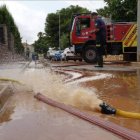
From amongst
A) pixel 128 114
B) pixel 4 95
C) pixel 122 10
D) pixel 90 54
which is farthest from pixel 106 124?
pixel 122 10

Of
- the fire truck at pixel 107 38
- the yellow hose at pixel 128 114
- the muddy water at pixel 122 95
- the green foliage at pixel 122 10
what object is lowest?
the muddy water at pixel 122 95

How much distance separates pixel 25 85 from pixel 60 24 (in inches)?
3092

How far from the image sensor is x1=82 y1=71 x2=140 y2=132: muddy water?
5.68 m

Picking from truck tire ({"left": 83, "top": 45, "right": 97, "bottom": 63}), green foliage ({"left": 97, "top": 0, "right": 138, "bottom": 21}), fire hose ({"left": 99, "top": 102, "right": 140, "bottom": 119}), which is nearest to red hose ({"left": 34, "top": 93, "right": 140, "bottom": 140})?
fire hose ({"left": 99, "top": 102, "right": 140, "bottom": 119})

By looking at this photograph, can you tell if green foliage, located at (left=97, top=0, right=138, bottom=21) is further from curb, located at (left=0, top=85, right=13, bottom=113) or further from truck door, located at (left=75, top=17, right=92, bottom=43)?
curb, located at (left=0, top=85, right=13, bottom=113)

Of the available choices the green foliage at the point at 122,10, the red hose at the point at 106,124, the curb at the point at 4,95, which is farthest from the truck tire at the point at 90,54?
the red hose at the point at 106,124

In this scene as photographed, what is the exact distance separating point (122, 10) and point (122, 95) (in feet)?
76.2

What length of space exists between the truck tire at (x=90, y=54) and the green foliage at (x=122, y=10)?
704cm

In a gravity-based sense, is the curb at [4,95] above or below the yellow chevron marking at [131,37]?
below

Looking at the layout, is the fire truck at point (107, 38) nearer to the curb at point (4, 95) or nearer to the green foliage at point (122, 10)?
the green foliage at point (122, 10)

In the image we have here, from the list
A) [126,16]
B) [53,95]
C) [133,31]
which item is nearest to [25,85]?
[53,95]

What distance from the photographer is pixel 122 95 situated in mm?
8328

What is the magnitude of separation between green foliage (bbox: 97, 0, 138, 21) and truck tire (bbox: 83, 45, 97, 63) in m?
7.04

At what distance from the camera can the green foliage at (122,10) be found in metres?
30.2
